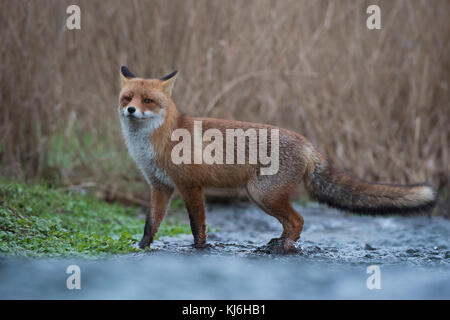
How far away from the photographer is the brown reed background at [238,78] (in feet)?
24.2

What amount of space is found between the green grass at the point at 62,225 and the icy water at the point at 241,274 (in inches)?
10.5

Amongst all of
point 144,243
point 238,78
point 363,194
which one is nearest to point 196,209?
point 144,243

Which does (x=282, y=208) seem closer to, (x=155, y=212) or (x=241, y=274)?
(x=241, y=274)

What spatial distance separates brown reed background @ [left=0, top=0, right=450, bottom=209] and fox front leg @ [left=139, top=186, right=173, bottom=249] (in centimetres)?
269

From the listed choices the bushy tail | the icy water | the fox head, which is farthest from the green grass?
the bushy tail

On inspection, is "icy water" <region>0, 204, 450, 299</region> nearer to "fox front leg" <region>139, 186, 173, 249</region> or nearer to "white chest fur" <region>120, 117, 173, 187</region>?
"fox front leg" <region>139, 186, 173, 249</region>

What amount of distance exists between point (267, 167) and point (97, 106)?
3711 millimetres

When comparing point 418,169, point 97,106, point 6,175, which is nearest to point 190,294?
point 6,175

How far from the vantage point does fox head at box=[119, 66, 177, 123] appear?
470 cm

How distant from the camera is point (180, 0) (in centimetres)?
771

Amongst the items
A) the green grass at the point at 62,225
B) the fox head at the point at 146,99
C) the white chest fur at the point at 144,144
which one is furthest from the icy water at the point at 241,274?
the fox head at the point at 146,99

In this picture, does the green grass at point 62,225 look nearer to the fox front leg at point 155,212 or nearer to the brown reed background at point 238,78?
the fox front leg at point 155,212

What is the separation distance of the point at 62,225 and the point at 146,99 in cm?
181

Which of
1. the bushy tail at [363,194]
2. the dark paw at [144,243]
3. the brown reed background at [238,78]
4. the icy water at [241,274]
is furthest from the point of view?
the brown reed background at [238,78]
